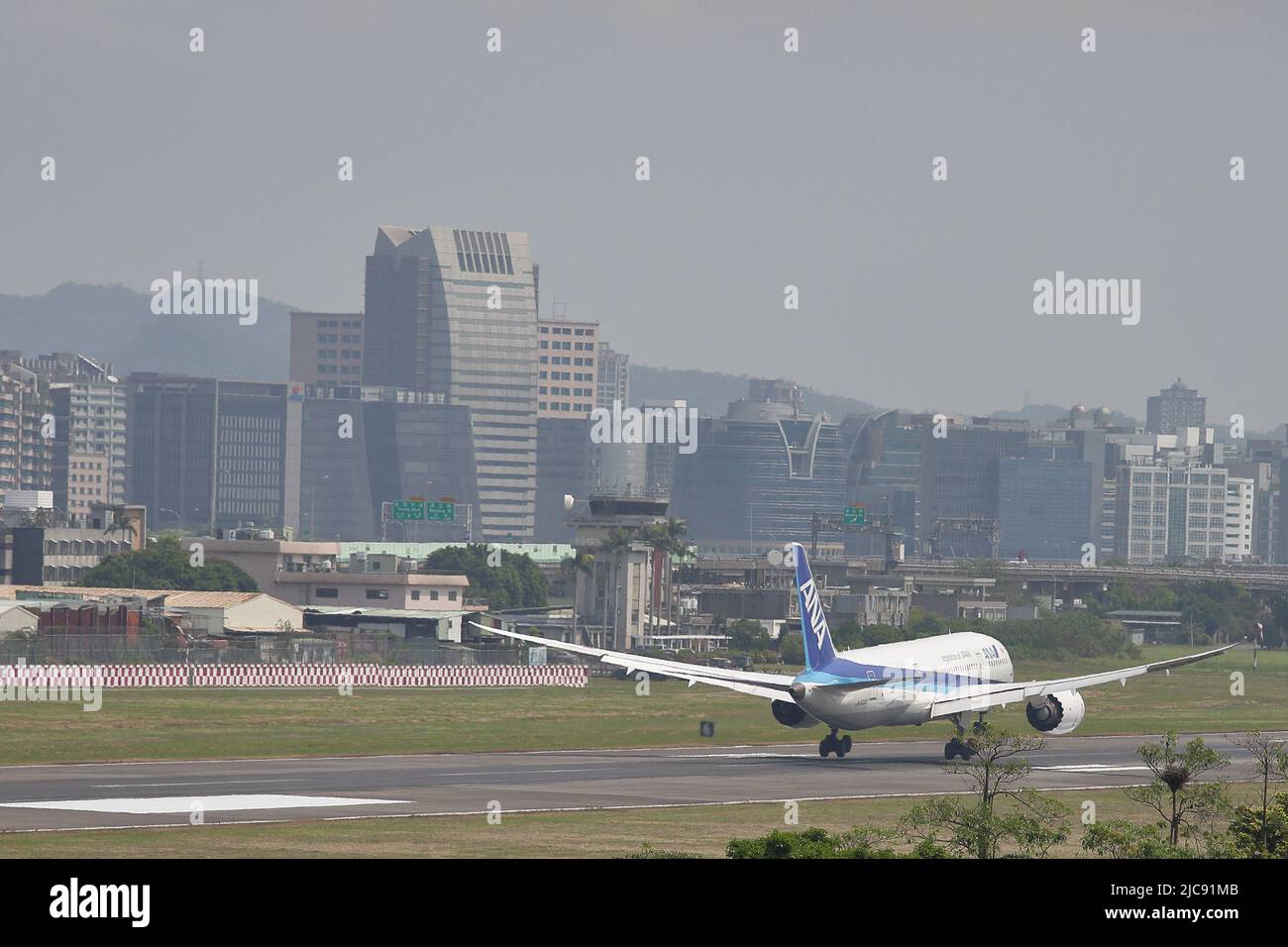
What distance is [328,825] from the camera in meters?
47.2

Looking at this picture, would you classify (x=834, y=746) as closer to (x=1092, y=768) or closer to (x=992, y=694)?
(x=992, y=694)

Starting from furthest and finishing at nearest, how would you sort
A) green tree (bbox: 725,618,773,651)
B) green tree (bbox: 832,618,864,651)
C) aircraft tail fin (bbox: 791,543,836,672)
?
green tree (bbox: 725,618,773,651) < green tree (bbox: 832,618,864,651) < aircraft tail fin (bbox: 791,543,836,672)

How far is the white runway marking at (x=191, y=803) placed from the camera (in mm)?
50375

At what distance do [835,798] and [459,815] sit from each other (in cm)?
1250

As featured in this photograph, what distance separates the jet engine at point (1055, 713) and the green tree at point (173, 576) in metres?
125

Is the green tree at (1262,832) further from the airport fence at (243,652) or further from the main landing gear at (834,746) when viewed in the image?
the airport fence at (243,652)

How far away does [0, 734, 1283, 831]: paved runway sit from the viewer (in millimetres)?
50875

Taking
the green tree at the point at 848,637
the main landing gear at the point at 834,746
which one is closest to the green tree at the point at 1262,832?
the main landing gear at the point at 834,746

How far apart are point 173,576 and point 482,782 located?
139870mm

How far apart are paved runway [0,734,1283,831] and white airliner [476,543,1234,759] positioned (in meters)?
1.62

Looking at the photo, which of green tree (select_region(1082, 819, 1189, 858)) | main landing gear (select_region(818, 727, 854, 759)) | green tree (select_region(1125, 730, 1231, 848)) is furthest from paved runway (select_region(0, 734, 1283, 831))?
green tree (select_region(1082, 819, 1189, 858))

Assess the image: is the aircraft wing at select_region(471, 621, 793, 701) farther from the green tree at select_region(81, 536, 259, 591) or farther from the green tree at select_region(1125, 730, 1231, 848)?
the green tree at select_region(81, 536, 259, 591)

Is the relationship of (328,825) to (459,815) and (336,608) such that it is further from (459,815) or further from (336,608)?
(336,608)
